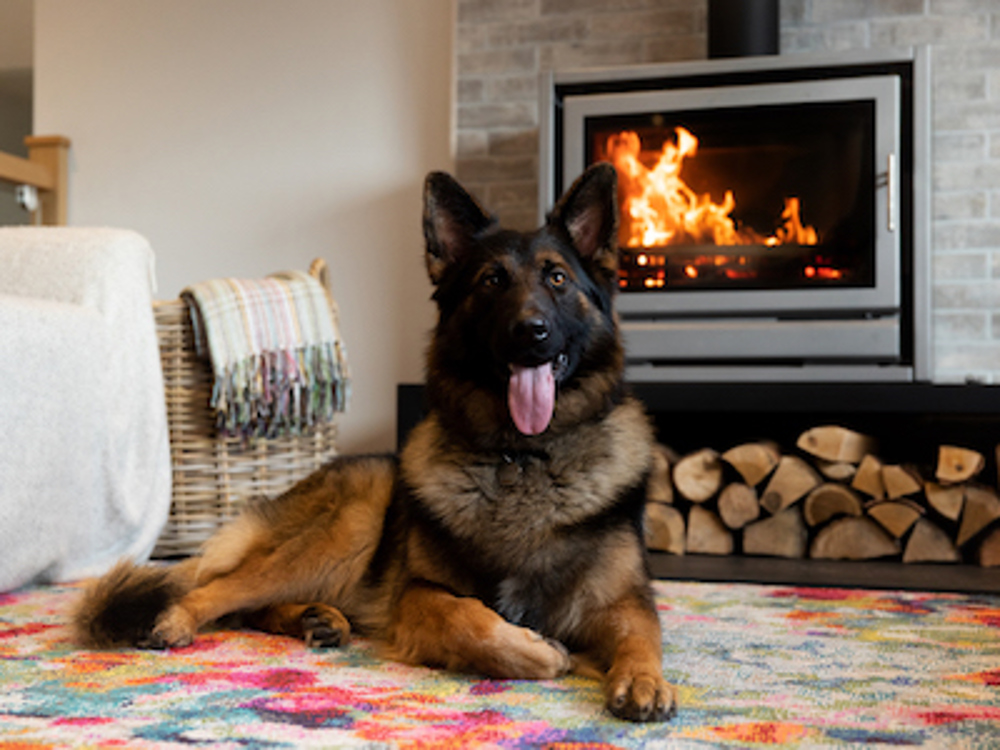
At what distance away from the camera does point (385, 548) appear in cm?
181

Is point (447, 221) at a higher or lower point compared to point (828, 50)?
lower

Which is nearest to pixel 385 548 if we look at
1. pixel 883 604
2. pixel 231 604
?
pixel 231 604

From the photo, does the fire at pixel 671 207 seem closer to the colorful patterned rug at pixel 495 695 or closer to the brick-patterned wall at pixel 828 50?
the brick-patterned wall at pixel 828 50

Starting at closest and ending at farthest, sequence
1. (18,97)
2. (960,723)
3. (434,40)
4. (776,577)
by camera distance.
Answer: (960,723), (776,577), (434,40), (18,97)

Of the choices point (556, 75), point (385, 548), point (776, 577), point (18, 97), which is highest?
point (18, 97)

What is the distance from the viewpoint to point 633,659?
133 cm

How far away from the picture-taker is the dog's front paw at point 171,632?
1592 mm

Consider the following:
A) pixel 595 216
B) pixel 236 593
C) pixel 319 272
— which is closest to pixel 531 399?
pixel 595 216

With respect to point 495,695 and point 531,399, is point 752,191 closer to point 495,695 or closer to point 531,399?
point 531,399

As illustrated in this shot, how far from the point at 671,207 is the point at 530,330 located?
1731mm

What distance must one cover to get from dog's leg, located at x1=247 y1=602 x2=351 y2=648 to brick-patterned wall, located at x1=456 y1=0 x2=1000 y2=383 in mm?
2082

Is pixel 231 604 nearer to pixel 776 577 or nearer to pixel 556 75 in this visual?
pixel 776 577

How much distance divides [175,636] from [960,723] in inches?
49.0

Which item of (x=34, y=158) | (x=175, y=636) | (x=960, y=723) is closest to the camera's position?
(x=960, y=723)
